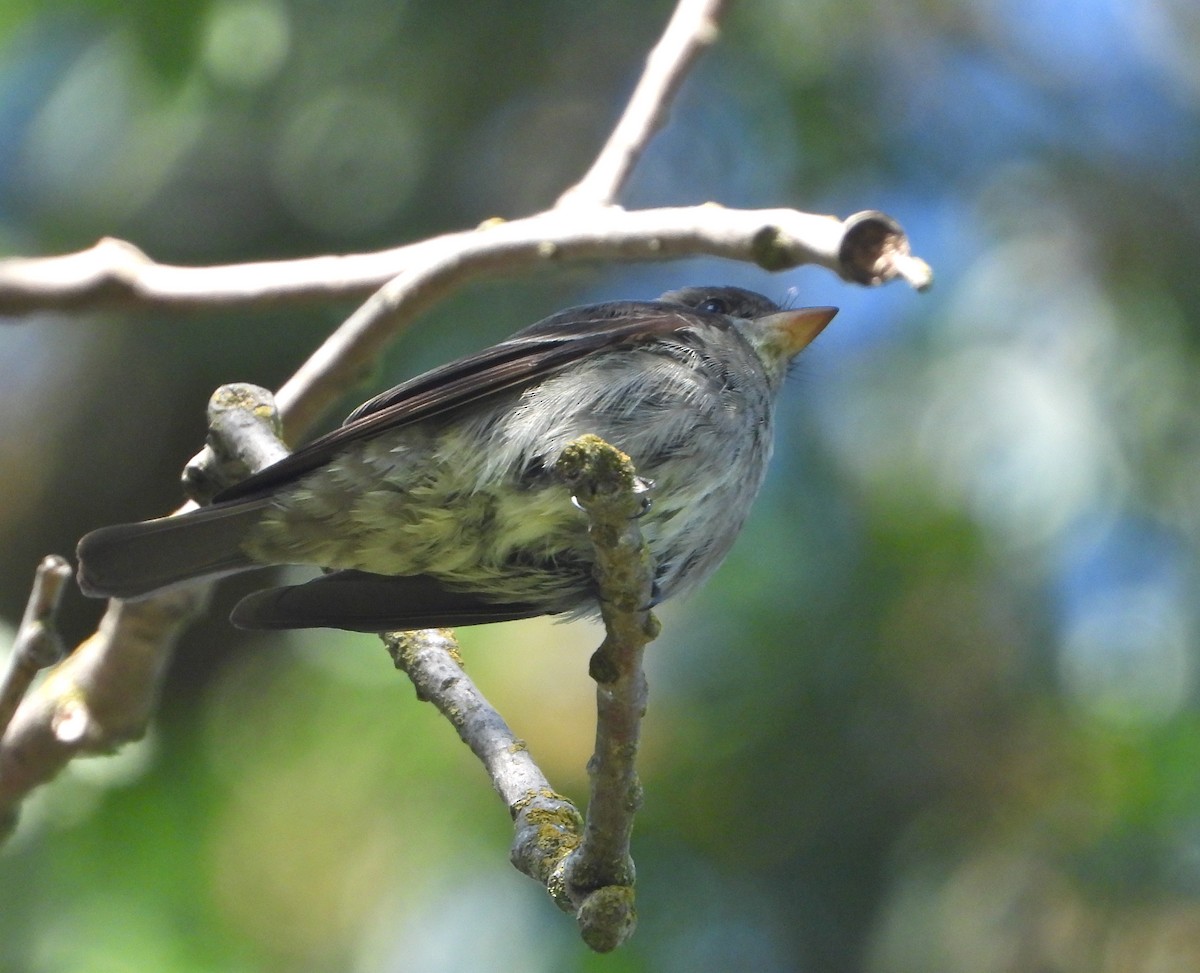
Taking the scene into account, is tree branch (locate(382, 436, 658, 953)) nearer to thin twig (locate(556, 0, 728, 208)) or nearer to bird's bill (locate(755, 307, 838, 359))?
thin twig (locate(556, 0, 728, 208))

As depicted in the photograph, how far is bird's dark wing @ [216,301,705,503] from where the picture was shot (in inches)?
134

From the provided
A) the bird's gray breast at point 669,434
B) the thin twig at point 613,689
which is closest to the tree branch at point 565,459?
the thin twig at point 613,689

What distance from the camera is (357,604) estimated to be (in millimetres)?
3514

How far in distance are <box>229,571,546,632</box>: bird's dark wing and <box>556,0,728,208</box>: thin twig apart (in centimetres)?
106

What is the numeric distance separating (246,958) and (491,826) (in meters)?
0.86

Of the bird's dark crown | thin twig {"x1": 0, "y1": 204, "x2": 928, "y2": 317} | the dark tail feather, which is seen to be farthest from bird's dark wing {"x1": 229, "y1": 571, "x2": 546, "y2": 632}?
the bird's dark crown

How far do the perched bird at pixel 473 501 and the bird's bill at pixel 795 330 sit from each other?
1.95 ft

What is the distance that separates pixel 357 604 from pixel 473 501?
0.38 meters

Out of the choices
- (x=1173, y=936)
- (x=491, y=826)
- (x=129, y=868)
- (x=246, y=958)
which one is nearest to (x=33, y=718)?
(x=129, y=868)

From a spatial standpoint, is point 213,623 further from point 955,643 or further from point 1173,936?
point 1173,936

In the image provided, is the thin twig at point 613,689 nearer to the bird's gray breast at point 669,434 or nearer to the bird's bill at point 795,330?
the bird's gray breast at point 669,434

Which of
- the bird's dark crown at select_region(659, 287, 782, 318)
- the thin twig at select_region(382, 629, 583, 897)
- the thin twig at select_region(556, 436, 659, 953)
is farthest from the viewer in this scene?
the bird's dark crown at select_region(659, 287, 782, 318)

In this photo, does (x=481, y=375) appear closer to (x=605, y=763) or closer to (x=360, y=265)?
(x=360, y=265)

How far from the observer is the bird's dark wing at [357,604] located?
3.52m
